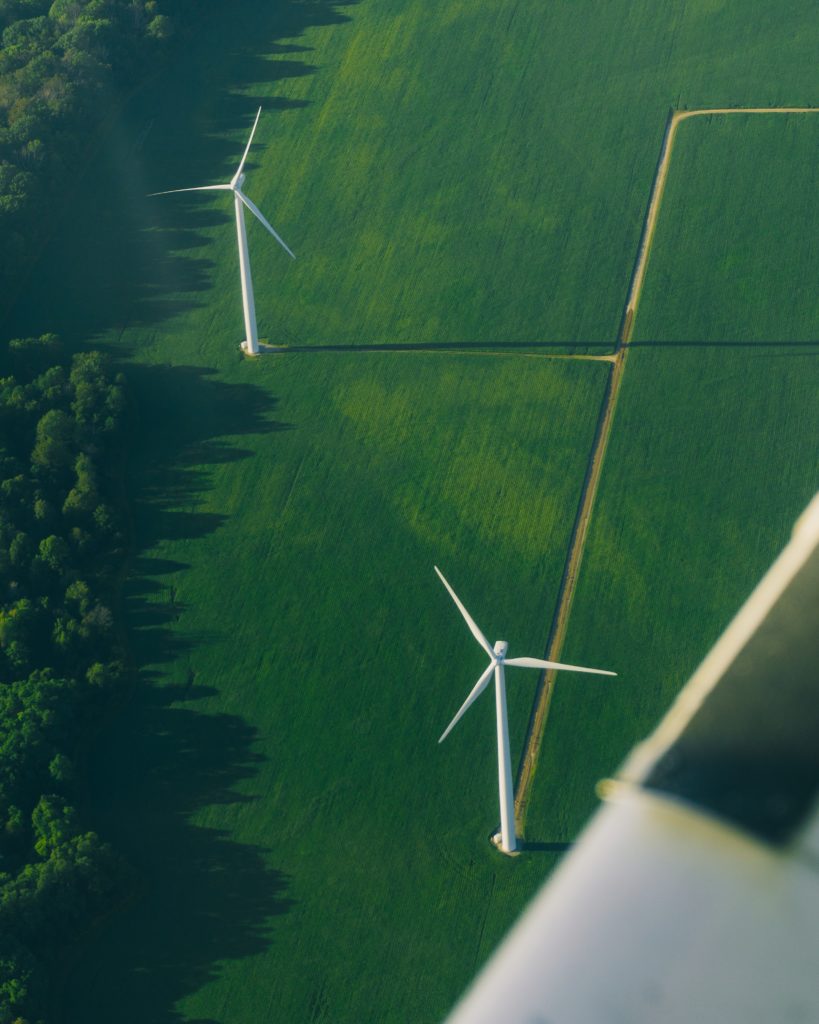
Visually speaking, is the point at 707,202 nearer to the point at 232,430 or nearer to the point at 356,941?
the point at 232,430

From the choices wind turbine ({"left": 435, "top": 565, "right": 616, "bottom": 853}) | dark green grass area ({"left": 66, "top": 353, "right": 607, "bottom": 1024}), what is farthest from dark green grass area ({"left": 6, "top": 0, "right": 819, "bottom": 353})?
wind turbine ({"left": 435, "top": 565, "right": 616, "bottom": 853})

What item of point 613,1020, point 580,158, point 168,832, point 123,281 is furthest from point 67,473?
point 613,1020

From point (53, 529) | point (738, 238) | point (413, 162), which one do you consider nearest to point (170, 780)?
point (53, 529)

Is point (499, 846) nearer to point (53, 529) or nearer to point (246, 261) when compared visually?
point (53, 529)

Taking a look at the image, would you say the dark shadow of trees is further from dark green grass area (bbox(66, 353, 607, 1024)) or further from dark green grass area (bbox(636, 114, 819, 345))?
dark green grass area (bbox(636, 114, 819, 345))

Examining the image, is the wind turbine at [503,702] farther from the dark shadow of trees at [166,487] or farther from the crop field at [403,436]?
the dark shadow of trees at [166,487]
